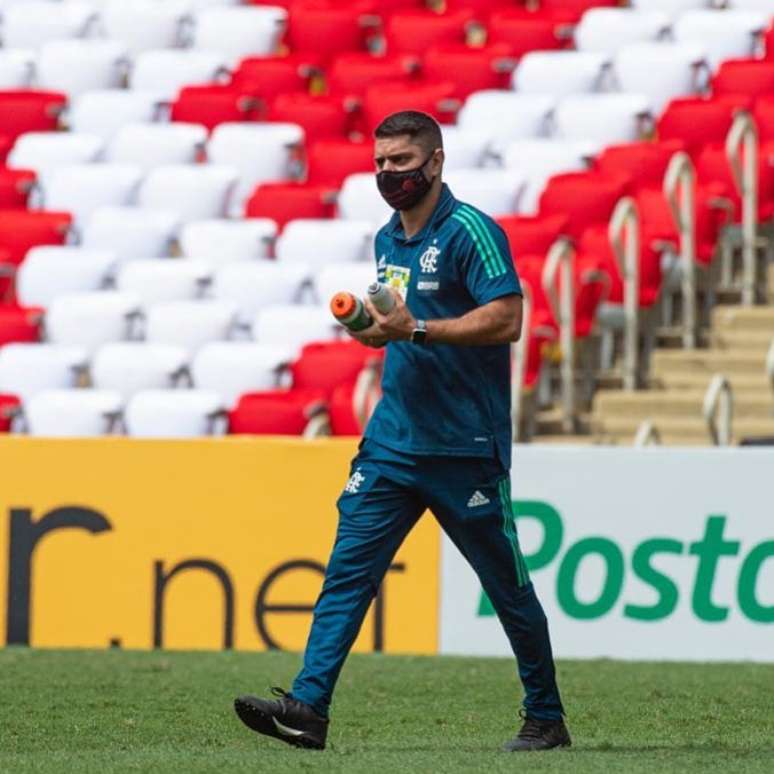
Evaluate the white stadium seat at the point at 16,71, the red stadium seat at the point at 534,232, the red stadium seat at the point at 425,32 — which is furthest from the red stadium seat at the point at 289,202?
the white stadium seat at the point at 16,71

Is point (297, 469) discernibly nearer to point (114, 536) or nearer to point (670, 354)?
point (114, 536)

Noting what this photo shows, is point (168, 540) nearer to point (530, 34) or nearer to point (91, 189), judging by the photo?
point (91, 189)

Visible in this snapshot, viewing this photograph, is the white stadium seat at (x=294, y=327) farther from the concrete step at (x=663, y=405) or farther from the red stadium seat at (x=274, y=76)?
the red stadium seat at (x=274, y=76)

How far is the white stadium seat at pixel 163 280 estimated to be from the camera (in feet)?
46.5

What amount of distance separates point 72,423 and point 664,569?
388 cm

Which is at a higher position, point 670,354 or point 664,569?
point 670,354

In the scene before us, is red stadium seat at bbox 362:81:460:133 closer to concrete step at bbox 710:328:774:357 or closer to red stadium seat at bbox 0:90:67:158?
red stadium seat at bbox 0:90:67:158

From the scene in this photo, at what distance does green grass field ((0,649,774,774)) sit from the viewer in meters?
6.36

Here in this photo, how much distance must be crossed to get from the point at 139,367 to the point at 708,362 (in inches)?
134

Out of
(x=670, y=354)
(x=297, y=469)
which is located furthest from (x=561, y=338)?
(x=297, y=469)

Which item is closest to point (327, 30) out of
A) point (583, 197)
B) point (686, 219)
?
point (583, 197)

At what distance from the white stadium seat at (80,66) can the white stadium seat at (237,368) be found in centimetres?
450

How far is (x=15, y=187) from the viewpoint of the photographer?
1548 centimetres

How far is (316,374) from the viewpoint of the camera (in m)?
12.8
